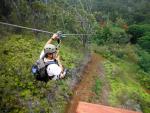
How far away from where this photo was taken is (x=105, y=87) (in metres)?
13.5

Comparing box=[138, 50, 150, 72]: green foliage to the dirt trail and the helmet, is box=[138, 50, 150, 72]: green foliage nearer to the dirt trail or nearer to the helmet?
the dirt trail

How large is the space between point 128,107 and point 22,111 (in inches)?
192

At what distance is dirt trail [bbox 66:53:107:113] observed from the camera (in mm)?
11508

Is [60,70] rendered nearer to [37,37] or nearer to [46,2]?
[37,37]

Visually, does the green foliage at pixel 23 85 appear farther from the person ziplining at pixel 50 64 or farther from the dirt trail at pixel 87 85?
the person ziplining at pixel 50 64

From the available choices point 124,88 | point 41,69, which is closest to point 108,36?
point 124,88

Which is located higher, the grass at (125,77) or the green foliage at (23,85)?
the green foliage at (23,85)

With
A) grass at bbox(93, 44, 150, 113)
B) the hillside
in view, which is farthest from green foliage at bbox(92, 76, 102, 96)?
grass at bbox(93, 44, 150, 113)

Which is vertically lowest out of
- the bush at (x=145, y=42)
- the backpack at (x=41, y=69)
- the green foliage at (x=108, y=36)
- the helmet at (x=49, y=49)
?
the bush at (x=145, y=42)

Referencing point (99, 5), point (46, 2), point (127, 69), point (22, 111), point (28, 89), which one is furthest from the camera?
point (99, 5)

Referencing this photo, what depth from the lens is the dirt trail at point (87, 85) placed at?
11.5 m

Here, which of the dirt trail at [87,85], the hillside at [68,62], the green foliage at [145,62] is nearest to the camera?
the hillside at [68,62]

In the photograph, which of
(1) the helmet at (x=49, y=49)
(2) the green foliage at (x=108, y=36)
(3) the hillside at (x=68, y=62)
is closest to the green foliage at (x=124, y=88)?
(3) the hillside at (x=68, y=62)

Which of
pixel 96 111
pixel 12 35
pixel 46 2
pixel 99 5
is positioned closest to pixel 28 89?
pixel 96 111
